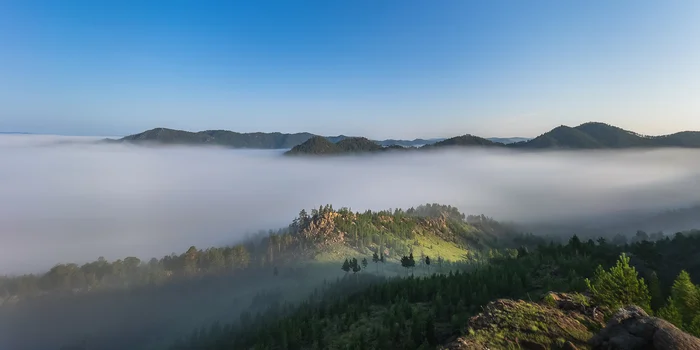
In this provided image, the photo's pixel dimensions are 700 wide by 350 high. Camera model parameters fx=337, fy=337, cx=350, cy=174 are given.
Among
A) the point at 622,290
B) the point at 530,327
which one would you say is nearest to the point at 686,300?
the point at 622,290

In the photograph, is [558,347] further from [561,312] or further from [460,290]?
[460,290]

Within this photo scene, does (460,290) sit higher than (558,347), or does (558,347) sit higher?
(558,347)

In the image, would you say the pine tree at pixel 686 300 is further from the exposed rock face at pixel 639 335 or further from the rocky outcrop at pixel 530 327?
the exposed rock face at pixel 639 335

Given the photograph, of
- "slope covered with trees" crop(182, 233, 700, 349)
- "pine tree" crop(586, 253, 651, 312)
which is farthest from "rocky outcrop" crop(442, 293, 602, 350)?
"pine tree" crop(586, 253, 651, 312)

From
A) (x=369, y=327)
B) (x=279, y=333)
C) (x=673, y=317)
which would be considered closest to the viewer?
(x=673, y=317)

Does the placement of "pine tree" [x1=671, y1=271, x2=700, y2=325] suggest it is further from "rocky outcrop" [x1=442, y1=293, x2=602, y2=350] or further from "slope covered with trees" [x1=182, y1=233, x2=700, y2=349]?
"rocky outcrop" [x1=442, y1=293, x2=602, y2=350]

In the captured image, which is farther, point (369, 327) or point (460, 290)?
point (460, 290)

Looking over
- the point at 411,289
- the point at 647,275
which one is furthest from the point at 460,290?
the point at 647,275

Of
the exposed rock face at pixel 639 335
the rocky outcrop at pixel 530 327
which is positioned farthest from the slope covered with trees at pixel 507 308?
the exposed rock face at pixel 639 335

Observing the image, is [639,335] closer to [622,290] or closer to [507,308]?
[507,308]
